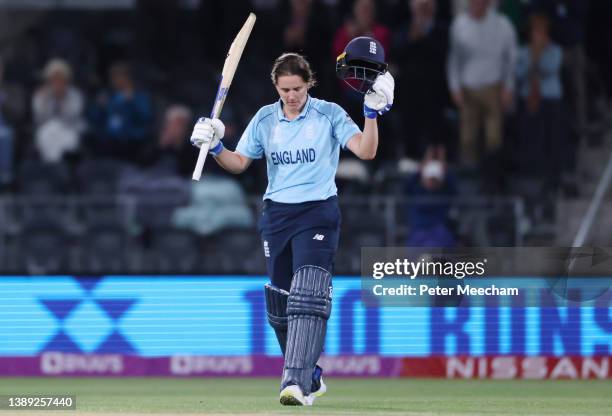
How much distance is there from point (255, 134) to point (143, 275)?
3.80 metres

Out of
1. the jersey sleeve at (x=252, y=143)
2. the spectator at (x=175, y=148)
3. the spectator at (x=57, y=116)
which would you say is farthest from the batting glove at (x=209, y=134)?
the spectator at (x=57, y=116)

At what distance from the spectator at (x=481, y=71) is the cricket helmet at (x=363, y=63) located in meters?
7.08

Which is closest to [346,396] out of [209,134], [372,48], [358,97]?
[209,134]

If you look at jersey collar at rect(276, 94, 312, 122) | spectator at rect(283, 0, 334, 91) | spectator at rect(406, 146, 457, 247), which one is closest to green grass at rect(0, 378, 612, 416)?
jersey collar at rect(276, 94, 312, 122)

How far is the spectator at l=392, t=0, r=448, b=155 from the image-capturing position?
14805 mm

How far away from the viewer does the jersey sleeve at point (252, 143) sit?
8.15 metres

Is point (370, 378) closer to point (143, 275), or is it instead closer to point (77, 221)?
point (143, 275)

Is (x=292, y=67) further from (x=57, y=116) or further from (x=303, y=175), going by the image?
(x=57, y=116)

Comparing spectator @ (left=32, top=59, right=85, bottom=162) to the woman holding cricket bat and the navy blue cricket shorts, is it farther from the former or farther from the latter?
the navy blue cricket shorts

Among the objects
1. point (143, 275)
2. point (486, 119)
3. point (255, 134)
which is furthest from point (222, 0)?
point (255, 134)

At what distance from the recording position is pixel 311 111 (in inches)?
315

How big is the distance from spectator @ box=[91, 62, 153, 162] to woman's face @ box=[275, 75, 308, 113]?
725cm

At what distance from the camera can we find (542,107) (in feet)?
48.7

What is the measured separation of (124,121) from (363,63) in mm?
7726
